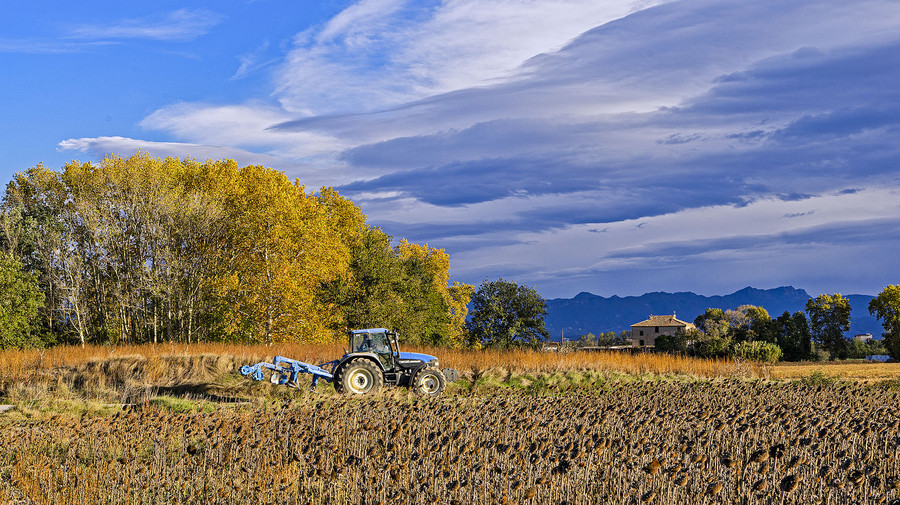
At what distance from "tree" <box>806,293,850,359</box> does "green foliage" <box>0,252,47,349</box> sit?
68538 millimetres

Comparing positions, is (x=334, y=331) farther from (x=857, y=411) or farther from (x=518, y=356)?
→ (x=857, y=411)

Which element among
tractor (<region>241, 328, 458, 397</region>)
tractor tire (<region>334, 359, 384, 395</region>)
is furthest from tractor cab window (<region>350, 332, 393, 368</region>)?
tractor tire (<region>334, 359, 384, 395</region>)

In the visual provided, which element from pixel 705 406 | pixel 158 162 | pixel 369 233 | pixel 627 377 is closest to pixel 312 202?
pixel 369 233

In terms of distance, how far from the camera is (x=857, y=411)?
49.7 feet

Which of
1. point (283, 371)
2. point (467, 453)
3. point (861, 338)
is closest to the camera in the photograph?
point (467, 453)

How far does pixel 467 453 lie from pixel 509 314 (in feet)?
165

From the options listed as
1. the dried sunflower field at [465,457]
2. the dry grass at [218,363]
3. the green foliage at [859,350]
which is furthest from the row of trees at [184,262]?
the green foliage at [859,350]

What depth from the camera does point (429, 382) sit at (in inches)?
794

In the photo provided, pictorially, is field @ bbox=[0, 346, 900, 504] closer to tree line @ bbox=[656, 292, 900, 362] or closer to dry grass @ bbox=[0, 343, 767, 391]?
dry grass @ bbox=[0, 343, 767, 391]

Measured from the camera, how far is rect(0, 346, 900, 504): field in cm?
836

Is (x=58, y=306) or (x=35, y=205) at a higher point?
(x=35, y=205)

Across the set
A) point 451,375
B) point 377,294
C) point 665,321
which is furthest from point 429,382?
point 665,321

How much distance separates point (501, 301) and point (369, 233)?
16334 mm

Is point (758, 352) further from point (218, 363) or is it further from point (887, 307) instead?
point (887, 307)
